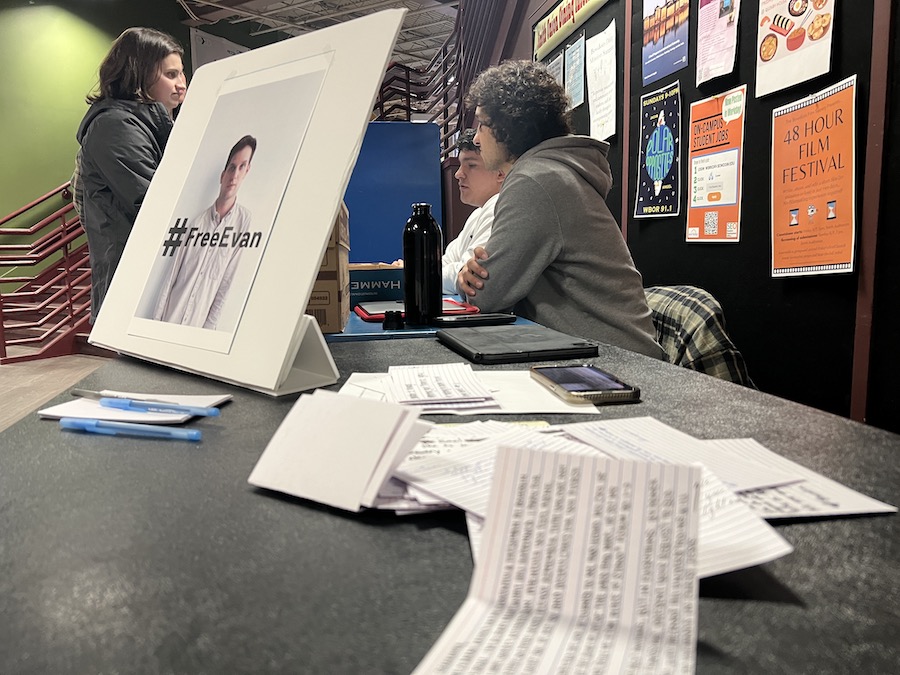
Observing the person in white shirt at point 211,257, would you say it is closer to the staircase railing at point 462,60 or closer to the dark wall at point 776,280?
the dark wall at point 776,280

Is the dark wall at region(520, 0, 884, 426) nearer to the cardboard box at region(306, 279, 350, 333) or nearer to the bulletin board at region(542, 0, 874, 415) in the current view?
the bulletin board at region(542, 0, 874, 415)

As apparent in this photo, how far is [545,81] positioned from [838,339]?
111cm

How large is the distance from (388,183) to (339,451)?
2804 millimetres

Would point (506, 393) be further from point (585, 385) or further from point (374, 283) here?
point (374, 283)

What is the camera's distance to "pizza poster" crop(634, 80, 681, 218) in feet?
7.72

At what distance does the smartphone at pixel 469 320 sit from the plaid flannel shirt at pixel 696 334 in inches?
18.3

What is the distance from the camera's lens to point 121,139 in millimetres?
2174

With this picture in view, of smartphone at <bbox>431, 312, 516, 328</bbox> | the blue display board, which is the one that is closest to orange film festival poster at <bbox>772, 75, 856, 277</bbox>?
smartphone at <bbox>431, 312, 516, 328</bbox>

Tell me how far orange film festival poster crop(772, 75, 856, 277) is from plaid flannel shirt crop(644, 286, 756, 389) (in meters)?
0.32

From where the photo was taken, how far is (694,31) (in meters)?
2.19

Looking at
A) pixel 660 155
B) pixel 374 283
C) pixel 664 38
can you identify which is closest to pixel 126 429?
pixel 374 283

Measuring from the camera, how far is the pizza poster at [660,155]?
7.72 ft

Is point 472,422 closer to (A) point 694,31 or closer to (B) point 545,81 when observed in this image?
(B) point 545,81

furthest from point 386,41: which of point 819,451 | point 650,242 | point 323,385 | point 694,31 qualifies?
point 650,242
